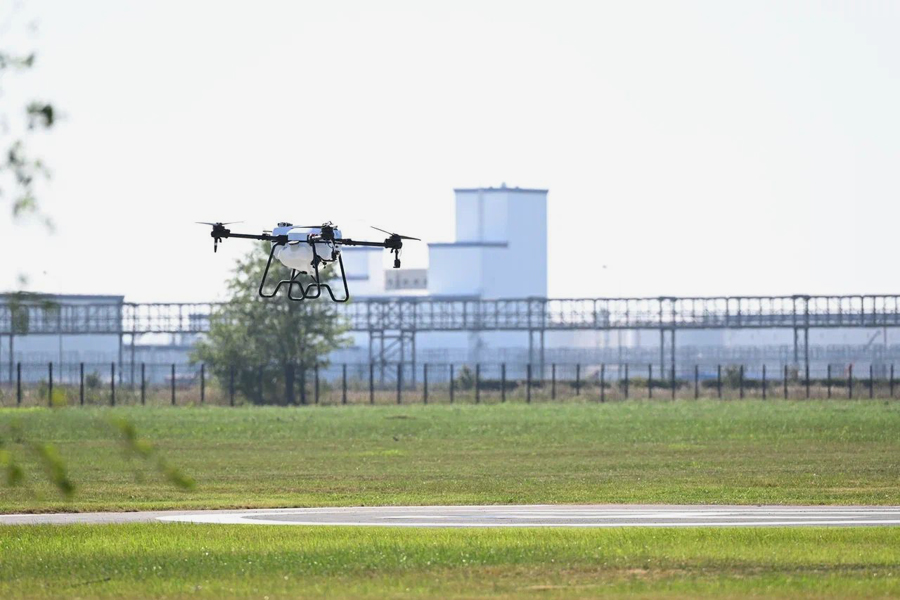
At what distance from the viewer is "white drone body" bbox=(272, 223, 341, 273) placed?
81.5ft

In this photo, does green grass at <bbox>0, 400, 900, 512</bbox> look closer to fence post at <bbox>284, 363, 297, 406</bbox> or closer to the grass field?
the grass field

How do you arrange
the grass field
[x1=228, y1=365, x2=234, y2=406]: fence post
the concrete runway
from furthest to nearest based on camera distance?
[x1=228, y1=365, x2=234, y2=406]: fence post → the concrete runway → the grass field

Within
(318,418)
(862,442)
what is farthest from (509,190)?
(862,442)

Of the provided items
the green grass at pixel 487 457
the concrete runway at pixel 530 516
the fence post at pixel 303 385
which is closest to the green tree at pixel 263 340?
the fence post at pixel 303 385

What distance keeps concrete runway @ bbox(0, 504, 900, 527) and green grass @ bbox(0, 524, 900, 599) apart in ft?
5.04

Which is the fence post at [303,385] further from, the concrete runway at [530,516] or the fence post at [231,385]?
the concrete runway at [530,516]

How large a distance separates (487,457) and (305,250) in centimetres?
1758

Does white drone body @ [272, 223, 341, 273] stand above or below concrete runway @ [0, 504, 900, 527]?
above

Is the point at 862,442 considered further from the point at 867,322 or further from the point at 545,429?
the point at 867,322

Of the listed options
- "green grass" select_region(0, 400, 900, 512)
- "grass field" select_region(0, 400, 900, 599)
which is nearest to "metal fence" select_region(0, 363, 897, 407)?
"green grass" select_region(0, 400, 900, 512)

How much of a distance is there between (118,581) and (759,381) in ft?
279

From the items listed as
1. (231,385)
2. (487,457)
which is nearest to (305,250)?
(487,457)

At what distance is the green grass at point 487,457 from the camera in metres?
29.9

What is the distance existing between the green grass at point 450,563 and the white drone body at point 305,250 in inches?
166
